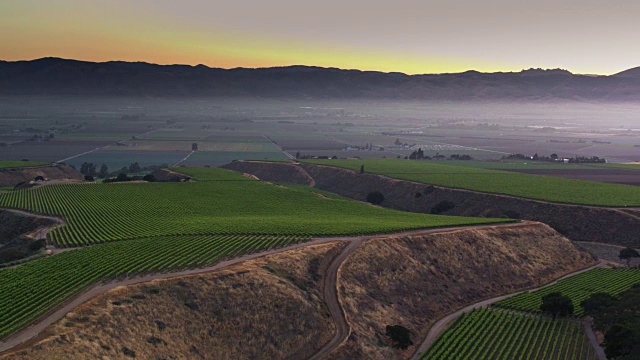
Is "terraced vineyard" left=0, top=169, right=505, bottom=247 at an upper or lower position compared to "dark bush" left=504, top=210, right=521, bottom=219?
upper

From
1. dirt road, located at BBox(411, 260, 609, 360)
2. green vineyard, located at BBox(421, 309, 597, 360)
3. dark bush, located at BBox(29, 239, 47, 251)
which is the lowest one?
dirt road, located at BBox(411, 260, 609, 360)

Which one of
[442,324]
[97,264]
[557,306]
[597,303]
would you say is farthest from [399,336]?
[97,264]

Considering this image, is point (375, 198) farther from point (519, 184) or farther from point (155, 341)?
point (155, 341)

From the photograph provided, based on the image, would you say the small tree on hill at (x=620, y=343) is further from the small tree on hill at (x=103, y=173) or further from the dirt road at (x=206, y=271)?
the small tree on hill at (x=103, y=173)

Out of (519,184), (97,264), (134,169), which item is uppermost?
(97,264)

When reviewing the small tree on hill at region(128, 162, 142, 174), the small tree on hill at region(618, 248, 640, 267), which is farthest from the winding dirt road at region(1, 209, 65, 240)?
the small tree on hill at region(128, 162, 142, 174)

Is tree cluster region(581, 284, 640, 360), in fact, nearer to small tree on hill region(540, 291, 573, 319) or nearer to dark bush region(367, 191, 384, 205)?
small tree on hill region(540, 291, 573, 319)

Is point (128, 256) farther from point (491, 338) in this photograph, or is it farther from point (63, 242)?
point (491, 338)
